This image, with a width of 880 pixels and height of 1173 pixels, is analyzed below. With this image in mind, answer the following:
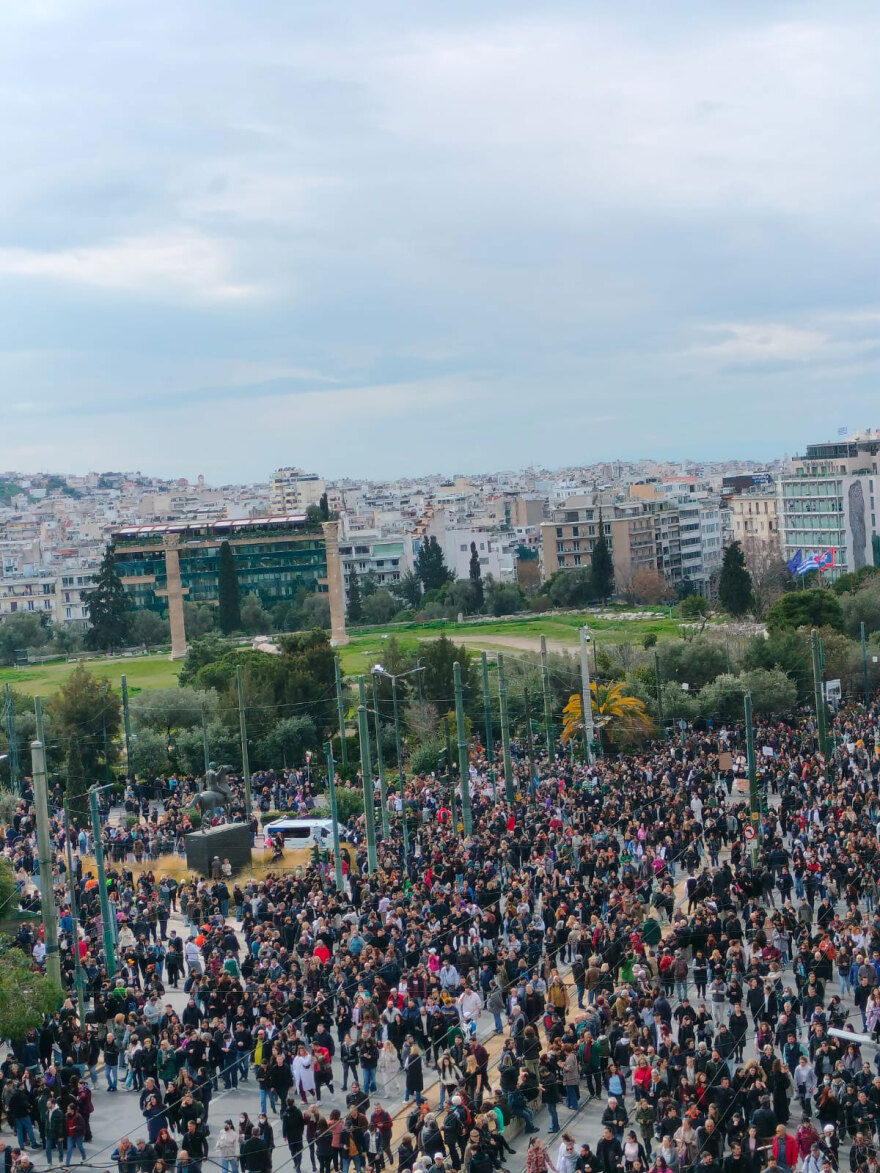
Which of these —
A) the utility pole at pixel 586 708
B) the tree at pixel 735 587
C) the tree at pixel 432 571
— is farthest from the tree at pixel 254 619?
the utility pole at pixel 586 708

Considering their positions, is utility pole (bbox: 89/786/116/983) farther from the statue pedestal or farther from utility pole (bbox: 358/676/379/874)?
the statue pedestal

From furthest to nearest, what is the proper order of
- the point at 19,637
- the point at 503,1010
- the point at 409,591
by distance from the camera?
the point at 409,591
the point at 19,637
the point at 503,1010

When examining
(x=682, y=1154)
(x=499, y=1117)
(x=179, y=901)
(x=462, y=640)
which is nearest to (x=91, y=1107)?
(x=499, y=1117)

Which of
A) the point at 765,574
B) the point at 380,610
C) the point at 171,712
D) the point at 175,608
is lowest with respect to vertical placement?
the point at 380,610

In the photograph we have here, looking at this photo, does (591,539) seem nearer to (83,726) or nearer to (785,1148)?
(83,726)

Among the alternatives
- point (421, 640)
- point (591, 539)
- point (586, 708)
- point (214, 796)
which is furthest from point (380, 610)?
point (214, 796)

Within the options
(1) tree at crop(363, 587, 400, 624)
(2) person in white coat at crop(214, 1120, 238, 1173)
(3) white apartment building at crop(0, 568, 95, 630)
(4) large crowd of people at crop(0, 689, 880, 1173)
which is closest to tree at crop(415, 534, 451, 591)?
(1) tree at crop(363, 587, 400, 624)

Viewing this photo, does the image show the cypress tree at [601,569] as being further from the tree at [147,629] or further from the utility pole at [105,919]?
the utility pole at [105,919]
